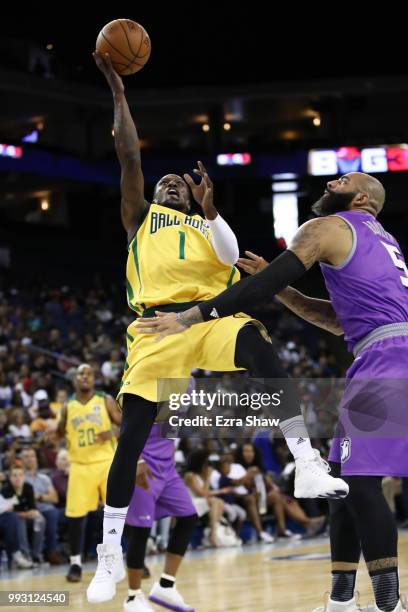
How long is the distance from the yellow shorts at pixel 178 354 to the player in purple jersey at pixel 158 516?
7.02 feet

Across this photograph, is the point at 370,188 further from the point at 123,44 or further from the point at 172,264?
the point at 123,44

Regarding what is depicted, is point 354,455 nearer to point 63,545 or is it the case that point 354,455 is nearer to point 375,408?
point 375,408

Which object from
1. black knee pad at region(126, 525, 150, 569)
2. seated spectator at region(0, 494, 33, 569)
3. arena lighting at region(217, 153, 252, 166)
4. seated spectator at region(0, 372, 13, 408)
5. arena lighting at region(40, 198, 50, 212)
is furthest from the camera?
arena lighting at region(40, 198, 50, 212)

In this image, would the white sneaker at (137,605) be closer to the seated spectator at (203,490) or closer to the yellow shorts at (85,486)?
the yellow shorts at (85,486)

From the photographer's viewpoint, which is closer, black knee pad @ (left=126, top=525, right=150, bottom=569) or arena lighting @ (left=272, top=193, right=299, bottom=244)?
black knee pad @ (left=126, top=525, right=150, bottom=569)

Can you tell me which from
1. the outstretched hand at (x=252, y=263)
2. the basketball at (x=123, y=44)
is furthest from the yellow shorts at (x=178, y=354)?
the basketball at (x=123, y=44)

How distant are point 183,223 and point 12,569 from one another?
6.35 meters

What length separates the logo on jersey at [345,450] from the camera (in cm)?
432

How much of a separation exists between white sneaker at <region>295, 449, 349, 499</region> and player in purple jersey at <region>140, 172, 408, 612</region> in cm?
6

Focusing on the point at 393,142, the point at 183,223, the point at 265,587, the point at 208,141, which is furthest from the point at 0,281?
the point at 183,223

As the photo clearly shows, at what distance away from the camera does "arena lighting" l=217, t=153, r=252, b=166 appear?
1032 inches

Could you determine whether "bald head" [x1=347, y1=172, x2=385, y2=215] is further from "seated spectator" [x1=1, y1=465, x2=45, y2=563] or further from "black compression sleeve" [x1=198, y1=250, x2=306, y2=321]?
"seated spectator" [x1=1, y1=465, x2=45, y2=563]

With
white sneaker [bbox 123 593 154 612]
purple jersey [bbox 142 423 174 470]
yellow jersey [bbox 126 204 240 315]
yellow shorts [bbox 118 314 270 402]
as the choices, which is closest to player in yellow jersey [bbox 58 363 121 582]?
purple jersey [bbox 142 423 174 470]

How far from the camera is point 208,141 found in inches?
1131
